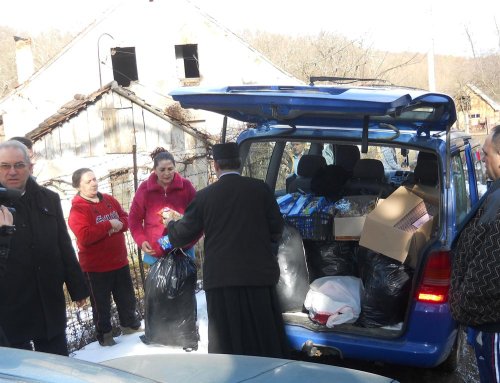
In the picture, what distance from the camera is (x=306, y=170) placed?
5.68 meters

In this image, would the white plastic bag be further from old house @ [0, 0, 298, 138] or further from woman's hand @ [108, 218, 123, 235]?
old house @ [0, 0, 298, 138]

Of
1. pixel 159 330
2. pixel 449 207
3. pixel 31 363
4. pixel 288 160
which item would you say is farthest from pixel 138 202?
pixel 31 363

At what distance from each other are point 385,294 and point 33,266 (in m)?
2.29

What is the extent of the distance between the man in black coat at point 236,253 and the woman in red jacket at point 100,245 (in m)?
1.14

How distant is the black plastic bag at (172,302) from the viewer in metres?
4.73

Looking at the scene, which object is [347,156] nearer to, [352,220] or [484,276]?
[352,220]

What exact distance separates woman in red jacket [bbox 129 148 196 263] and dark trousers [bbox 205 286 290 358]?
3.78 ft

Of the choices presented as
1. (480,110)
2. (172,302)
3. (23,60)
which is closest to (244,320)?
(172,302)

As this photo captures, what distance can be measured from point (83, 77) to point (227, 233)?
76.2 feet

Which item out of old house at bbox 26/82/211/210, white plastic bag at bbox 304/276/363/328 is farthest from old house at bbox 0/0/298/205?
white plastic bag at bbox 304/276/363/328

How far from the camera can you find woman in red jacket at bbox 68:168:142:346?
5000 millimetres

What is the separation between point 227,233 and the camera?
3.95 meters

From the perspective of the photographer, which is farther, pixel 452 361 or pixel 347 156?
pixel 347 156

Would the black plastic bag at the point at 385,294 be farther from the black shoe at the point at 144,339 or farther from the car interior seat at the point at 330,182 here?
the black shoe at the point at 144,339
